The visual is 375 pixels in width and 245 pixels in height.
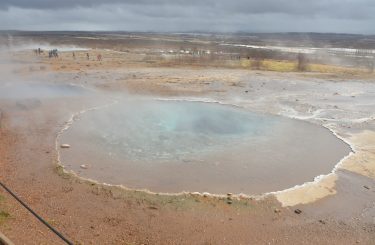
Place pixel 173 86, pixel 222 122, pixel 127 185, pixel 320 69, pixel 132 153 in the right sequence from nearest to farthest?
pixel 127 185, pixel 132 153, pixel 222 122, pixel 173 86, pixel 320 69

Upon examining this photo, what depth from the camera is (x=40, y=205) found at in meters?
9.16

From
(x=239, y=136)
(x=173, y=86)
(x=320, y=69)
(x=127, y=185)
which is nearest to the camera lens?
(x=127, y=185)

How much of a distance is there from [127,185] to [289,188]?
4314 millimetres

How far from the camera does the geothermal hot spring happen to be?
11219 mm

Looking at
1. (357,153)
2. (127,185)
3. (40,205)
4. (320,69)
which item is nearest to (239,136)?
(357,153)

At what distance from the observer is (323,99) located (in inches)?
909

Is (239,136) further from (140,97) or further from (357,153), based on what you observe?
(140,97)

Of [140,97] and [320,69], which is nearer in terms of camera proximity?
[140,97]

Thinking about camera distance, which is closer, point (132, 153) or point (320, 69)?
point (132, 153)

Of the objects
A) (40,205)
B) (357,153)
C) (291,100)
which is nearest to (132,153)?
(40,205)

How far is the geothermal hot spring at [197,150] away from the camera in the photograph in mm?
11219

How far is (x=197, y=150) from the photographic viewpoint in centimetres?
1341

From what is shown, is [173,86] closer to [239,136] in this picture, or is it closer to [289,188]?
[239,136]

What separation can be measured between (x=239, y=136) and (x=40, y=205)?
26.4ft
